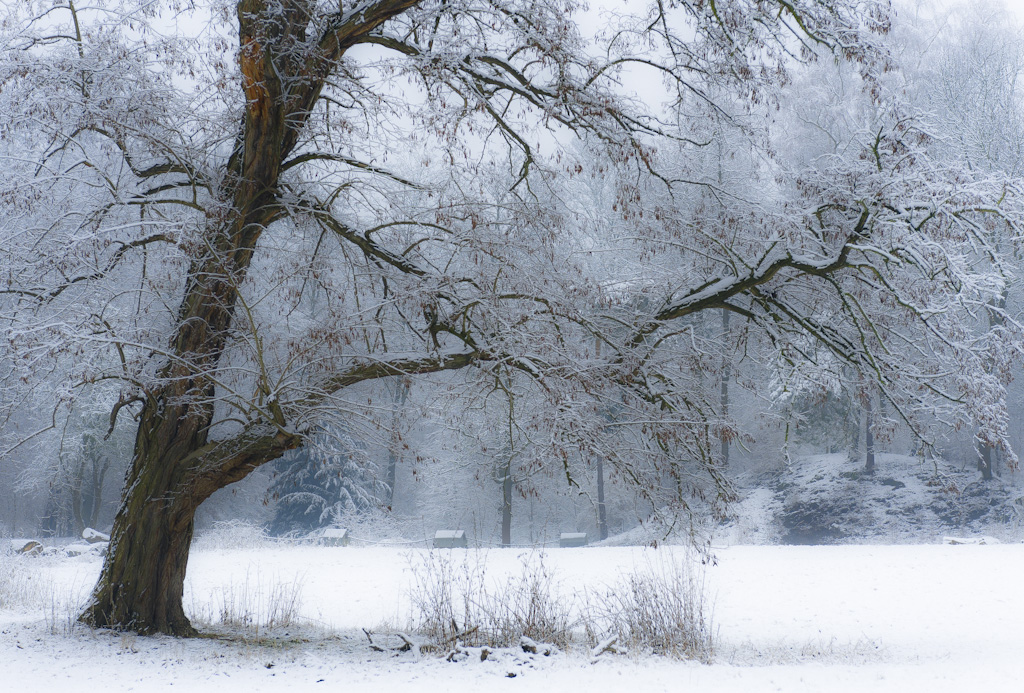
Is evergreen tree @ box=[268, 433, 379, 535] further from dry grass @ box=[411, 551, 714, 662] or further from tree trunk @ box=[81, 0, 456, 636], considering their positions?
dry grass @ box=[411, 551, 714, 662]

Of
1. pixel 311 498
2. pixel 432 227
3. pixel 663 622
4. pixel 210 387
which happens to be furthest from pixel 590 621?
pixel 311 498

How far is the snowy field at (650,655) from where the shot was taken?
5613mm

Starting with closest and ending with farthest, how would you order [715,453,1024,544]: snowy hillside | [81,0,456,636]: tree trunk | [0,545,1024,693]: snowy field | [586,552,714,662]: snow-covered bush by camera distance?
[0,545,1024,693]: snowy field < [81,0,456,636]: tree trunk < [586,552,714,662]: snow-covered bush < [715,453,1024,544]: snowy hillside

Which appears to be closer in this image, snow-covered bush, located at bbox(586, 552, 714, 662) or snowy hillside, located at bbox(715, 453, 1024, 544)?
snow-covered bush, located at bbox(586, 552, 714, 662)

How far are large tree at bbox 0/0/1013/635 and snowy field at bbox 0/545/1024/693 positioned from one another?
1092mm

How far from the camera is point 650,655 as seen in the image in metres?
6.51

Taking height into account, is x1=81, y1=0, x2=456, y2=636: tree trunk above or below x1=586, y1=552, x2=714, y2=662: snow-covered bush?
above

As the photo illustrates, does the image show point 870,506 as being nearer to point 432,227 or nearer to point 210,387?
point 432,227

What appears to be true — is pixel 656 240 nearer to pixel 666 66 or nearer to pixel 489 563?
pixel 666 66

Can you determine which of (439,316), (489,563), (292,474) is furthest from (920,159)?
(292,474)

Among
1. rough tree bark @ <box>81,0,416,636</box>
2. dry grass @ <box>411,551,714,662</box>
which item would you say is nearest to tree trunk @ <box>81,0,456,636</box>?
rough tree bark @ <box>81,0,416,636</box>

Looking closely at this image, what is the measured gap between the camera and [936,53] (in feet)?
65.6

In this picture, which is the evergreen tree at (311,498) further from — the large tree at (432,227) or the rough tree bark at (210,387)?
the large tree at (432,227)

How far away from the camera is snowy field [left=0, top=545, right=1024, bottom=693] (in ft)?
18.4
